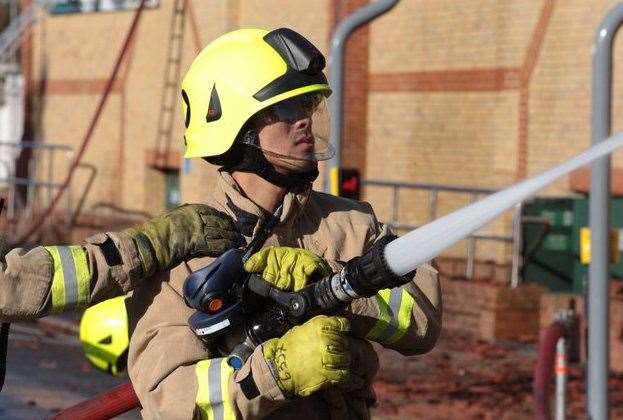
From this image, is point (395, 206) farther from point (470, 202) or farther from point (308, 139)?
point (308, 139)

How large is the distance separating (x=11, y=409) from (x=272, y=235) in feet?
23.1

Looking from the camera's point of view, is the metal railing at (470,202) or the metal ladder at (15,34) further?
the metal ladder at (15,34)

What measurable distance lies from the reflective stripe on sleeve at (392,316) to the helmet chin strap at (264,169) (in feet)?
1.16

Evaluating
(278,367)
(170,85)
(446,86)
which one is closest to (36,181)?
(170,85)

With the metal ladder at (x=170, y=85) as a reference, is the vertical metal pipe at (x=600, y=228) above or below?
below

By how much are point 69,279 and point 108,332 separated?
0.42 meters

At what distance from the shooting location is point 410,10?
1598 centimetres

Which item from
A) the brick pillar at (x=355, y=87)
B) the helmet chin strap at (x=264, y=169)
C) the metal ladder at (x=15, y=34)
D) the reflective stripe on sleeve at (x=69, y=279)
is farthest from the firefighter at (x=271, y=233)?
the metal ladder at (x=15, y=34)

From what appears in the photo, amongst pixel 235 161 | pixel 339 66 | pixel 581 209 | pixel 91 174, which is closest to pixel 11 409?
pixel 339 66

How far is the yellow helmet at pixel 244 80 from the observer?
3725 mm

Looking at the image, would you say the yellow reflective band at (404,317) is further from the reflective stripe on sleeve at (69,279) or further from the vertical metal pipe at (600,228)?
the vertical metal pipe at (600,228)

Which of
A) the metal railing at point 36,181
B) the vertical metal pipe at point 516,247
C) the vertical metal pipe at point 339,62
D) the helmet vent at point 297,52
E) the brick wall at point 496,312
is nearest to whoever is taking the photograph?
the helmet vent at point 297,52

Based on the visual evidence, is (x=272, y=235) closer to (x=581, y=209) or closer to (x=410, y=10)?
(x=581, y=209)

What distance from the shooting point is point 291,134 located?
12.4 ft
